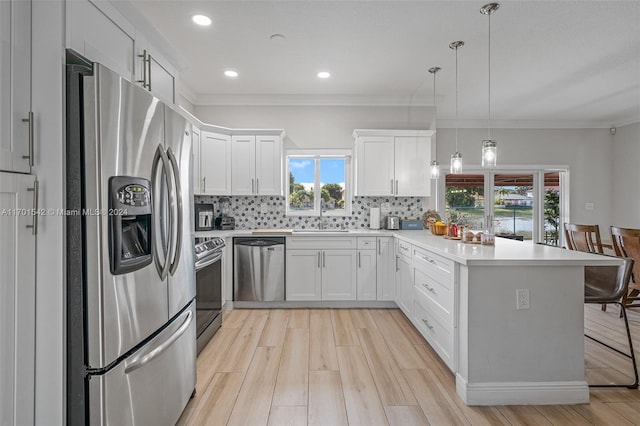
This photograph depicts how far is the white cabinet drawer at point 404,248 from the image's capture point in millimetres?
3178

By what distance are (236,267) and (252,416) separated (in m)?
2.07

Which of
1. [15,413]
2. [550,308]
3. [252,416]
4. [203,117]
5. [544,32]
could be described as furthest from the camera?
[203,117]

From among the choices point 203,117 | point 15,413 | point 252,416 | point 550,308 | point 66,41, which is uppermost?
point 203,117

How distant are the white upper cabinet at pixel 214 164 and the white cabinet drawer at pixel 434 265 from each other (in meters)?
2.47

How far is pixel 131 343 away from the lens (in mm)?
1319

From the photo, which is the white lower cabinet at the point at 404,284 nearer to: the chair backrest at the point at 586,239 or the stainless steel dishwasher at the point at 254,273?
the stainless steel dishwasher at the point at 254,273

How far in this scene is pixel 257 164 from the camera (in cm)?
404

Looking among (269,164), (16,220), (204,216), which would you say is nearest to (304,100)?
(269,164)

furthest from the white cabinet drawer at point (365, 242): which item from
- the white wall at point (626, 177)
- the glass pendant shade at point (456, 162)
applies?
the white wall at point (626, 177)

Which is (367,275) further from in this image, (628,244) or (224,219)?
(628,244)

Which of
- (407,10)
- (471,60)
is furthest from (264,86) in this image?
(471,60)

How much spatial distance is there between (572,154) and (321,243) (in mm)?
4794

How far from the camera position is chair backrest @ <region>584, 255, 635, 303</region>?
2.17m

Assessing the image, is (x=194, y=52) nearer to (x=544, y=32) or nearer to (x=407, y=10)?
(x=407, y=10)
